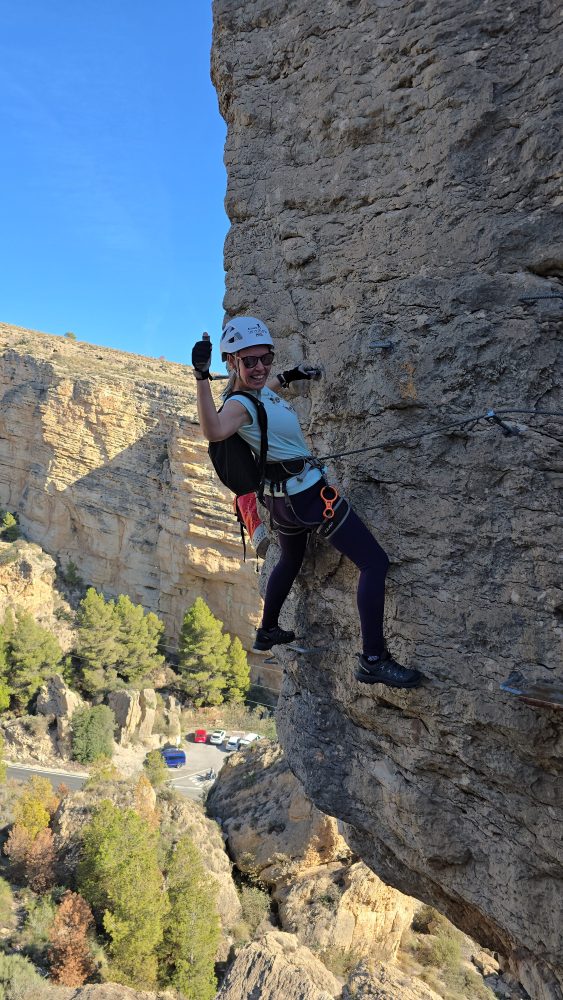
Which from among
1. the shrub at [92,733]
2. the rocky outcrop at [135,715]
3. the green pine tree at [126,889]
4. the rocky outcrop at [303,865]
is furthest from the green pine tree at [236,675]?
the green pine tree at [126,889]

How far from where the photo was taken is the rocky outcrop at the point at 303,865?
12.5 meters

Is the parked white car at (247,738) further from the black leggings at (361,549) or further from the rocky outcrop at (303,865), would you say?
the black leggings at (361,549)

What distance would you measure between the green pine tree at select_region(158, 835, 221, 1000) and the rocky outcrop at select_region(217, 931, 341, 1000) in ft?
17.1

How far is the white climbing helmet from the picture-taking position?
2.86m

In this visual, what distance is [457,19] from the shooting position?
2.86m

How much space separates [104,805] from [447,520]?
531 inches

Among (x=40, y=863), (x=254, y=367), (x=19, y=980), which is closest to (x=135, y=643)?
(x=40, y=863)

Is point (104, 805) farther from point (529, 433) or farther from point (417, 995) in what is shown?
point (529, 433)

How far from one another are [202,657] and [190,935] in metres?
16.5

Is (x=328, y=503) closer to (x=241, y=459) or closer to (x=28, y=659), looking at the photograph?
(x=241, y=459)

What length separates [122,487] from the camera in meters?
32.8

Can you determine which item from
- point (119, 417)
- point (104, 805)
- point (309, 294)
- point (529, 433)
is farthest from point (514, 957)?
point (119, 417)

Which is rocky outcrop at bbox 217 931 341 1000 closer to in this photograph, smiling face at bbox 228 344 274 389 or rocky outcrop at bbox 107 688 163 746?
smiling face at bbox 228 344 274 389

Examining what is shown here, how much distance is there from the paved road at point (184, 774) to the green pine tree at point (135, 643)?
5195mm
